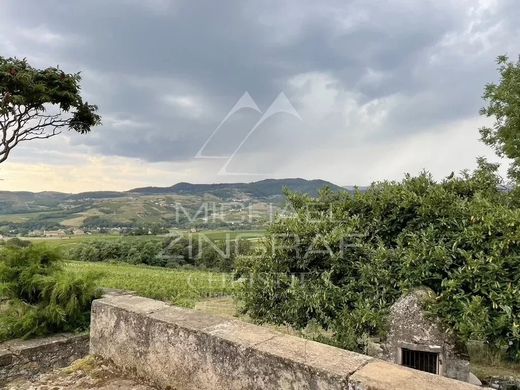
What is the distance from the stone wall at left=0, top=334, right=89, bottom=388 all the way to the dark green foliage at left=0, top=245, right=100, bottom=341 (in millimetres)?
179

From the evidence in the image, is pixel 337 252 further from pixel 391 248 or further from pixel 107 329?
pixel 107 329

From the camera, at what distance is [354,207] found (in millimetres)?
5516

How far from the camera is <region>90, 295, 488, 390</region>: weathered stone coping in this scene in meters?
2.23

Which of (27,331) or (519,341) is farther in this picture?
(27,331)

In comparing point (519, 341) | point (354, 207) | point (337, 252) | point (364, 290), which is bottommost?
point (519, 341)

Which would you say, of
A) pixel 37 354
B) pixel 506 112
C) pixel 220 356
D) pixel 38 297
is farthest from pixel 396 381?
pixel 506 112

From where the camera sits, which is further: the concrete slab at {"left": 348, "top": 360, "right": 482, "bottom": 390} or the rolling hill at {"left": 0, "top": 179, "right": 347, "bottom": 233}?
the rolling hill at {"left": 0, "top": 179, "right": 347, "bottom": 233}

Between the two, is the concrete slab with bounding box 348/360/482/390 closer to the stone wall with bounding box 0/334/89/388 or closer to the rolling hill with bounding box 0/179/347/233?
Result: the stone wall with bounding box 0/334/89/388

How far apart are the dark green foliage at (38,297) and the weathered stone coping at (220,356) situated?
1776 millimetres

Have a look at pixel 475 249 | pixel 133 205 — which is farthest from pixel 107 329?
pixel 133 205

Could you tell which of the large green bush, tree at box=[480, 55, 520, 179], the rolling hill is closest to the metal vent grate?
the large green bush

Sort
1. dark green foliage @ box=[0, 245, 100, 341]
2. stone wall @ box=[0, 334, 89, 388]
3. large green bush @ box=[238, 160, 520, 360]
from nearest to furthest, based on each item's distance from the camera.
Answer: large green bush @ box=[238, 160, 520, 360] < stone wall @ box=[0, 334, 89, 388] < dark green foliage @ box=[0, 245, 100, 341]

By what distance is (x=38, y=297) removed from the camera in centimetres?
549

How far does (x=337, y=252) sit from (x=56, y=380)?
138 inches
